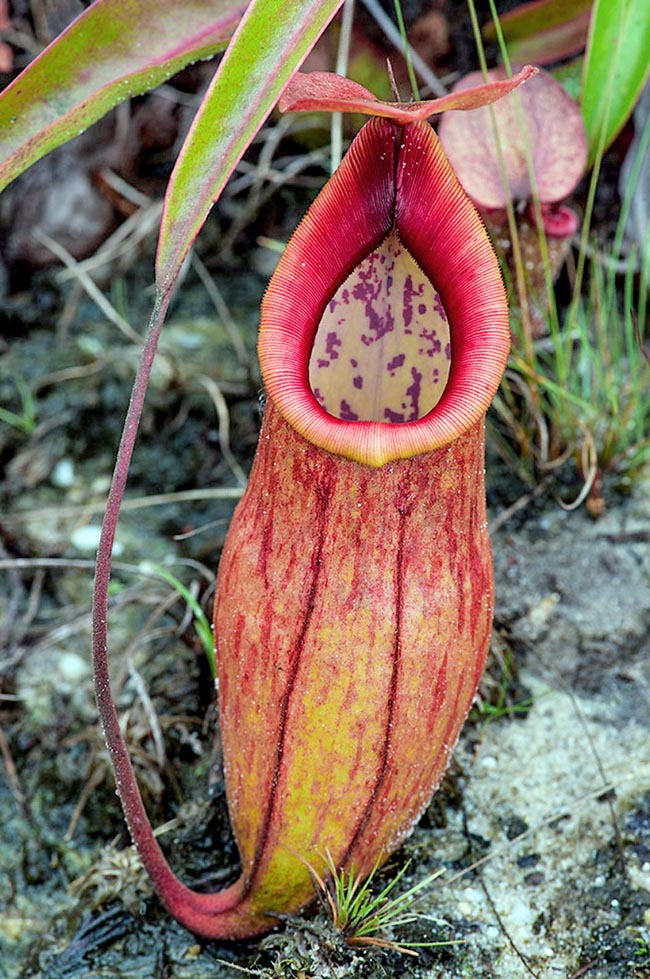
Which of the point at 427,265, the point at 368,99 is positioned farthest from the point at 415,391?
the point at 368,99

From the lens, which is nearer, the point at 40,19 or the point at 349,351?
the point at 349,351

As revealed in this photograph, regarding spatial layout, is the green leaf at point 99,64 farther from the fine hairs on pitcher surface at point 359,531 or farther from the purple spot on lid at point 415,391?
the purple spot on lid at point 415,391

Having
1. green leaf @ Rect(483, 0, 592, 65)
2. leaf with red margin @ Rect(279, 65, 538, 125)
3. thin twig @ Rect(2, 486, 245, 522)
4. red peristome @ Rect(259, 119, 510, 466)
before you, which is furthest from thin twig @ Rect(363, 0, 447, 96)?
leaf with red margin @ Rect(279, 65, 538, 125)

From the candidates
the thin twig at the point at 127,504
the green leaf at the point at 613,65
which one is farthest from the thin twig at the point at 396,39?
the thin twig at the point at 127,504

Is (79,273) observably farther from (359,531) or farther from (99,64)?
(359,531)

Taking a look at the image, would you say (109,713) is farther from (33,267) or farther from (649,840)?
(33,267)

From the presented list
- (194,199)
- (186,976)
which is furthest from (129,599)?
(194,199)

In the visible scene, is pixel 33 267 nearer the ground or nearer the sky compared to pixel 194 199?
nearer the ground
